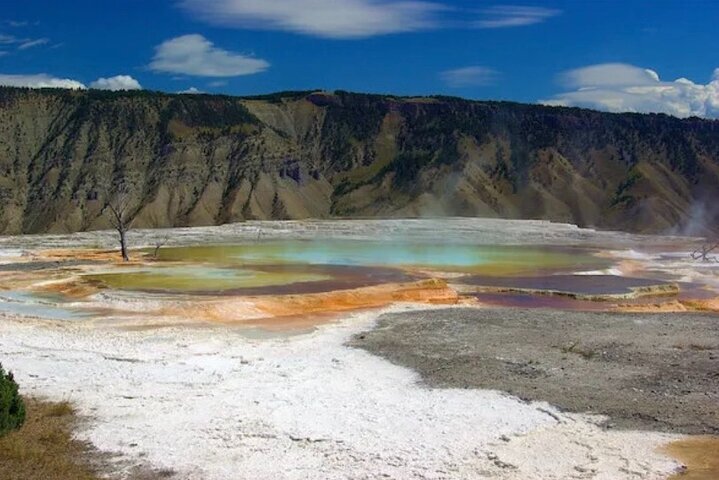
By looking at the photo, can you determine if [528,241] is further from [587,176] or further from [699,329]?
[587,176]

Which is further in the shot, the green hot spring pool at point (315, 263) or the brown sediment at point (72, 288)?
the green hot spring pool at point (315, 263)

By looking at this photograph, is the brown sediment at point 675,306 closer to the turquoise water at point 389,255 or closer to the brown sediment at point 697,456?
the turquoise water at point 389,255

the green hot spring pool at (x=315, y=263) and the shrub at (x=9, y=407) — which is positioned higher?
the shrub at (x=9, y=407)

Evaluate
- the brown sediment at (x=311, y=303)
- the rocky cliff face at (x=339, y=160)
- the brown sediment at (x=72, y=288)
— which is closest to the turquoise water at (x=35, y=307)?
the brown sediment at (x=72, y=288)

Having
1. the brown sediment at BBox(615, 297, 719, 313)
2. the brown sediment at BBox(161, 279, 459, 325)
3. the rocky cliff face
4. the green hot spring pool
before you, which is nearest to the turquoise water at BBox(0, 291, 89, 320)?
the brown sediment at BBox(161, 279, 459, 325)

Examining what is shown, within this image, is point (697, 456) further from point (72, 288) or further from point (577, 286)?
point (72, 288)

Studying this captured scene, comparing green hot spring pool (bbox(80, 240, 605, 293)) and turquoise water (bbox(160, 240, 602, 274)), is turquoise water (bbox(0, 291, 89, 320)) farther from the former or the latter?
turquoise water (bbox(160, 240, 602, 274))

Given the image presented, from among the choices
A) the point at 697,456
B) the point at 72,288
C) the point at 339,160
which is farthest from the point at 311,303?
the point at 339,160
